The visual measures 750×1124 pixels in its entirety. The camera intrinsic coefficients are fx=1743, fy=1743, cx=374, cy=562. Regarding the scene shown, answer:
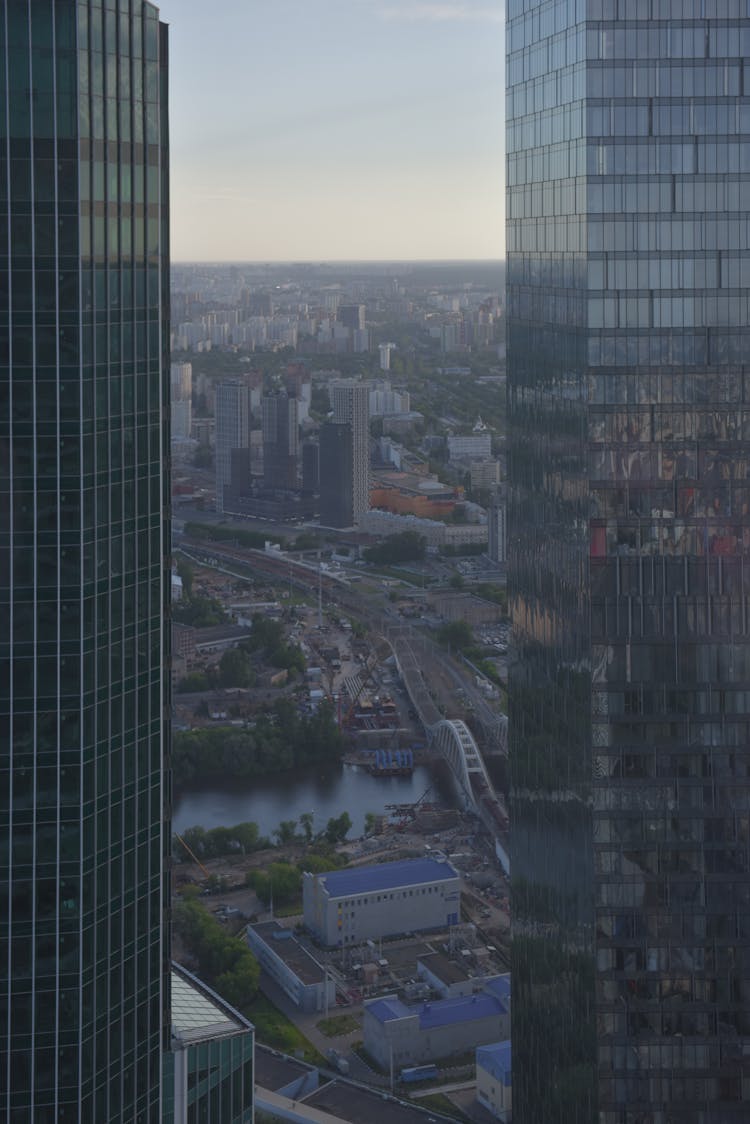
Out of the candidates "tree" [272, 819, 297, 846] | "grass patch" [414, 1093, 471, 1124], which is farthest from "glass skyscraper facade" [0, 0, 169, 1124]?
"tree" [272, 819, 297, 846]

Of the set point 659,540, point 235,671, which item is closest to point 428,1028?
point 659,540

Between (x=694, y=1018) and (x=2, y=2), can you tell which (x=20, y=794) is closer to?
(x=2, y=2)

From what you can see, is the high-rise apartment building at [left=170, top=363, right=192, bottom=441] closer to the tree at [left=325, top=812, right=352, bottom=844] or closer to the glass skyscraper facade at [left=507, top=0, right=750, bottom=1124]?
the tree at [left=325, top=812, right=352, bottom=844]

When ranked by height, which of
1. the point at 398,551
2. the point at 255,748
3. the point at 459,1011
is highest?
the point at 398,551

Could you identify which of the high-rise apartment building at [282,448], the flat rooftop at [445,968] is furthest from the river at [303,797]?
the high-rise apartment building at [282,448]

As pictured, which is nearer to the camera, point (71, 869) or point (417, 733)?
point (71, 869)

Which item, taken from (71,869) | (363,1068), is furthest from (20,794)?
(363,1068)

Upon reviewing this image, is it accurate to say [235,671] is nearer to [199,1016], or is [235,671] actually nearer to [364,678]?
[364,678]

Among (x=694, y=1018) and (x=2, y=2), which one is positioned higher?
(x=2, y=2)
